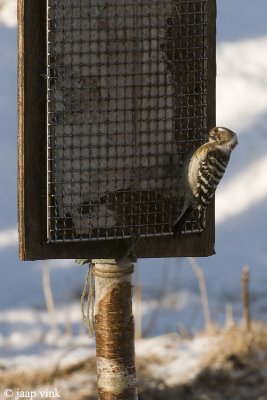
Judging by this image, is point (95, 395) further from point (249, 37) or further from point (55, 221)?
point (249, 37)

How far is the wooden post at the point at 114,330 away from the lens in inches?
176

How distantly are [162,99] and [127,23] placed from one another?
0.34 meters

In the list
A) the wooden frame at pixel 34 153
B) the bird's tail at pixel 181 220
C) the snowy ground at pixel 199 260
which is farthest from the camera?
the snowy ground at pixel 199 260

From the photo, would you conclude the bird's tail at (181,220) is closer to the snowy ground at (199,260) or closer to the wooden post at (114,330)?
the wooden post at (114,330)

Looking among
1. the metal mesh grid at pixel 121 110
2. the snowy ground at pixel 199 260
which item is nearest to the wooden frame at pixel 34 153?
the metal mesh grid at pixel 121 110

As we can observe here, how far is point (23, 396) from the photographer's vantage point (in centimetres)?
609

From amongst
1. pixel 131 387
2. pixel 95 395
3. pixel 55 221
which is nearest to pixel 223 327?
pixel 95 395

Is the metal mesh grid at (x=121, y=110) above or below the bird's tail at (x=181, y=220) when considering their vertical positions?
above

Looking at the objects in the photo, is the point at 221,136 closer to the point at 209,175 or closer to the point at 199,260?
the point at 209,175

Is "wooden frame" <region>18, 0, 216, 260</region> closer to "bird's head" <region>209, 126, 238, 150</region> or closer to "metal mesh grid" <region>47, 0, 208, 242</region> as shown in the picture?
"metal mesh grid" <region>47, 0, 208, 242</region>

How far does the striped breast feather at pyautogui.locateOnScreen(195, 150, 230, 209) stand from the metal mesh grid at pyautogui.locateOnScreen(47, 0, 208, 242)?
0.09 meters

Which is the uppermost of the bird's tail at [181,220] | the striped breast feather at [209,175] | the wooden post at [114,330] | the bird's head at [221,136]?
the bird's head at [221,136]

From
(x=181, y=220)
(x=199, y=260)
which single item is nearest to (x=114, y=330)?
(x=181, y=220)

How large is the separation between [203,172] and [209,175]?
73 millimetres
